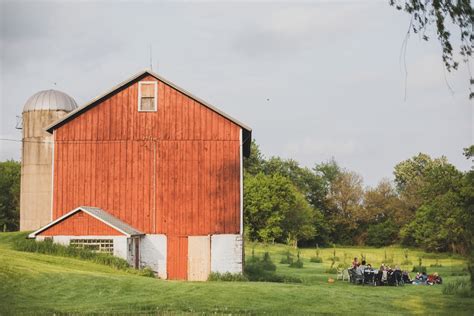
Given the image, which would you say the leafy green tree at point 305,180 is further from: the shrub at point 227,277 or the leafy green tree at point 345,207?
the shrub at point 227,277

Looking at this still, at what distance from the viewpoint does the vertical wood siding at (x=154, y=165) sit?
33.6m

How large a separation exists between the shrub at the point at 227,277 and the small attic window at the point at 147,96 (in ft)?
26.6

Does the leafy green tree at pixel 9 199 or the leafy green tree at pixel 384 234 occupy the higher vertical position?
the leafy green tree at pixel 9 199

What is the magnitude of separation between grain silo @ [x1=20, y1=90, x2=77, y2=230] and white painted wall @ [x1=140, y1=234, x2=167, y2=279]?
16.7m

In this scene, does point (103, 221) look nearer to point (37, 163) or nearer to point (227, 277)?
point (227, 277)

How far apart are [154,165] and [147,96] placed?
3.23m

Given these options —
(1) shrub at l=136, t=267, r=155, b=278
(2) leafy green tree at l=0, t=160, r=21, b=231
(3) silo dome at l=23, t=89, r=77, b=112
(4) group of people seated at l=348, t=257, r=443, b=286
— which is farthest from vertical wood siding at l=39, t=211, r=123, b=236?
(2) leafy green tree at l=0, t=160, r=21, b=231

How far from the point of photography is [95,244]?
31344mm

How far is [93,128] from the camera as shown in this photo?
34250mm

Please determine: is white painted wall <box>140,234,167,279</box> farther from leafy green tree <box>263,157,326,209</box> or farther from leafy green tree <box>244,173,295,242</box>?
leafy green tree <box>263,157,326,209</box>

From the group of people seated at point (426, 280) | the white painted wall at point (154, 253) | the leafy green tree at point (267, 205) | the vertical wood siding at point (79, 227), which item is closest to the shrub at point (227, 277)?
the white painted wall at point (154, 253)

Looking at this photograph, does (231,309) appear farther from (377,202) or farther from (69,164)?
(377,202)

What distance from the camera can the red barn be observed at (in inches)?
1310

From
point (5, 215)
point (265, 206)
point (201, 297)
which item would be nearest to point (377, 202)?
point (265, 206)
